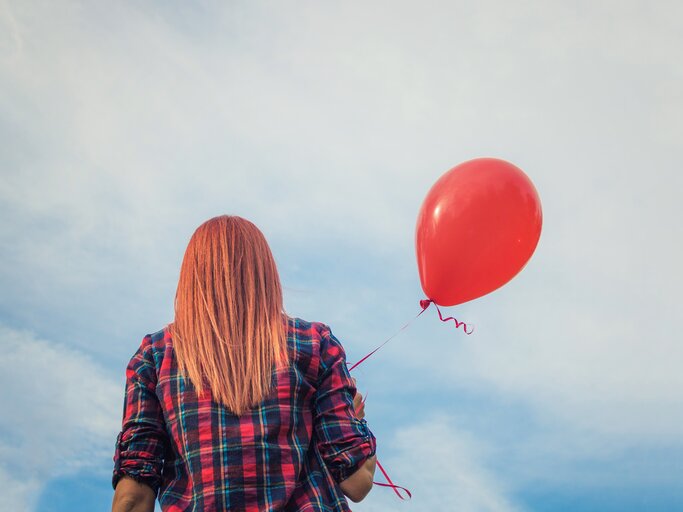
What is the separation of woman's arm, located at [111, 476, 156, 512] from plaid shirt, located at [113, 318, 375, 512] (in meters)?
0.03

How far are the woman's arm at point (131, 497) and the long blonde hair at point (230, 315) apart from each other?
1.31ft

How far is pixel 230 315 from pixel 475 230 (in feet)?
6.33

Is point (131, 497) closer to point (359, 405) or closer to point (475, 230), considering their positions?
point (359, 405)

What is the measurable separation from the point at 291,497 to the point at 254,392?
37 cm

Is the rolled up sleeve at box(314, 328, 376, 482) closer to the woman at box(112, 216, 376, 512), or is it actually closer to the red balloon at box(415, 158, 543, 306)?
the woman at box(112, 216, 376, 512)


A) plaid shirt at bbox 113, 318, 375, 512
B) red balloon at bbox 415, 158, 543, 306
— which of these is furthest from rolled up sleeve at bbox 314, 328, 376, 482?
red balloon at bbox 415, 158, 543, 306

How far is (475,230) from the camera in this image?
4.11m

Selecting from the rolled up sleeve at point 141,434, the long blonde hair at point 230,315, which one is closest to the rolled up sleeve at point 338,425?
the long blonde hair at point 230,315

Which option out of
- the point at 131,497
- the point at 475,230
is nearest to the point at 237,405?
the point at 131,497

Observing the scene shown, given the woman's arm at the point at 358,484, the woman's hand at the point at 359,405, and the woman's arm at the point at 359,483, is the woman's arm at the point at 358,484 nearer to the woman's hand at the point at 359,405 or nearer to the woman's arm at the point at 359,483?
the woman's arm at the point at 359,483

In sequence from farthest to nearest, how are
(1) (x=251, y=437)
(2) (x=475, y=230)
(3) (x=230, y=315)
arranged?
1. (2) (x=475, y=230)
2. (3) (x=230, y=315)
3. (1) (x=251, y=437)

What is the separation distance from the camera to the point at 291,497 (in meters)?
2.43

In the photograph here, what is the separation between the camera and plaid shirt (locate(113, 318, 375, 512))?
2.37m

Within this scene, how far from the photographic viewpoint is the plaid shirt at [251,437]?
7.77 ft
